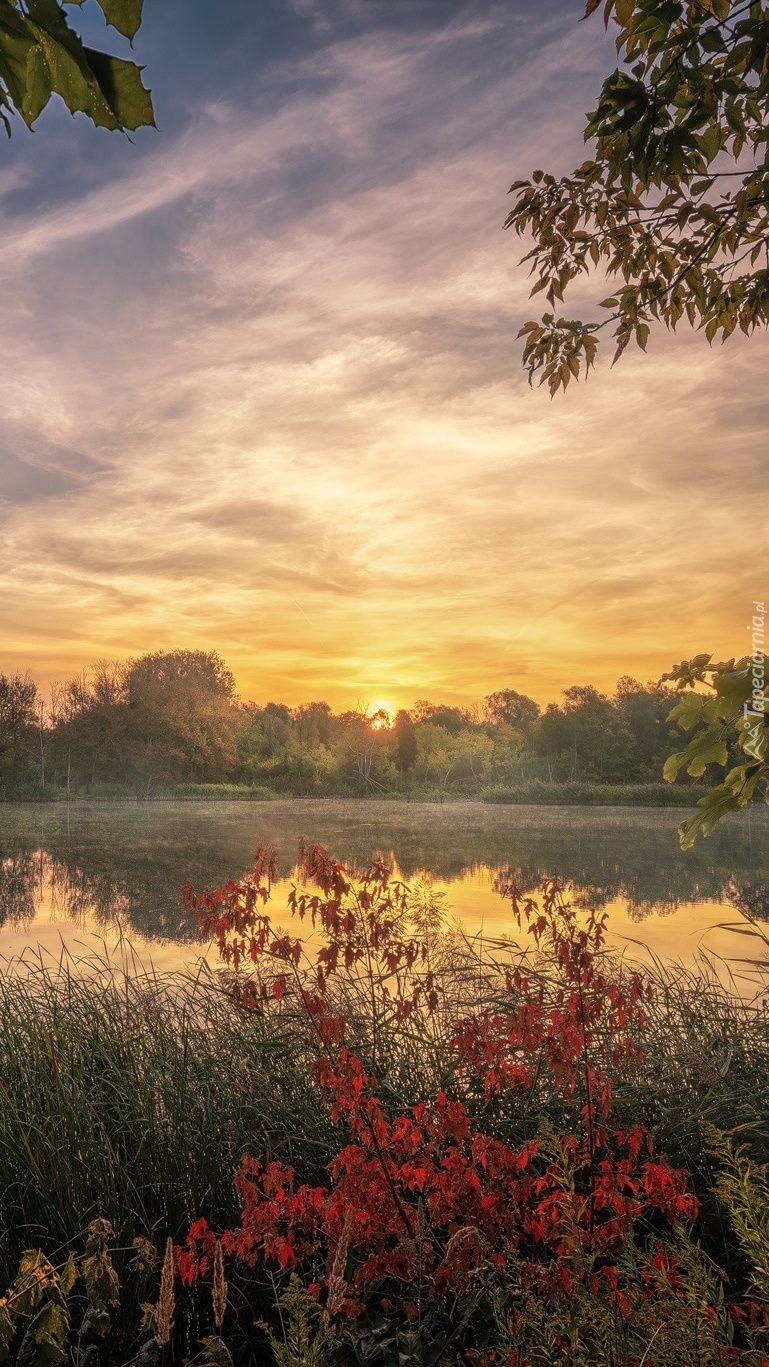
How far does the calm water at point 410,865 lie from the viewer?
1116 cm

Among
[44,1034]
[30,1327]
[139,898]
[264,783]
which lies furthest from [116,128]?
[264,783]

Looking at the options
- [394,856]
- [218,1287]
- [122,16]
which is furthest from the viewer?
Result: [394,856]

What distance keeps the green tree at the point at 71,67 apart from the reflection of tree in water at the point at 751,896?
13459 mm

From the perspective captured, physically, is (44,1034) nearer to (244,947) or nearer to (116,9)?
(244,947)

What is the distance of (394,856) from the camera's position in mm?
17750

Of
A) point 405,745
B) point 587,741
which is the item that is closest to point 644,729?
point 587,741

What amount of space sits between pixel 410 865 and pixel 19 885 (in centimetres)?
734

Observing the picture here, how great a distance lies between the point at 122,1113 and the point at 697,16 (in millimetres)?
5030

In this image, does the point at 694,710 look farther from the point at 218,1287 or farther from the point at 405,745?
the point at 405,745

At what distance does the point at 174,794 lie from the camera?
45875 mm

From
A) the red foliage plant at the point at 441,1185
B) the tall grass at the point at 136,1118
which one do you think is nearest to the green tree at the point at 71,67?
the red foliage plant at the point at 441,1185

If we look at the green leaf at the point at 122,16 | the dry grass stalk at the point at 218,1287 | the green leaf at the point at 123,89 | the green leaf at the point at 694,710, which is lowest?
the dry grass stalk at the point at 218,1287

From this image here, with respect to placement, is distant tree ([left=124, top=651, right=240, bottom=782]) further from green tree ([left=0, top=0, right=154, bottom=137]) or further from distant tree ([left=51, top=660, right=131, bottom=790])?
green tree ([left=0, top=0, right=154, bottom=137])

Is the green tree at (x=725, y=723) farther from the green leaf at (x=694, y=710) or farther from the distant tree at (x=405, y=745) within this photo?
the distant tree at (x=405, y=745)
